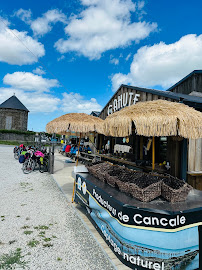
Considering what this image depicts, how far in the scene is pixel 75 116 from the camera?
5.75 metres

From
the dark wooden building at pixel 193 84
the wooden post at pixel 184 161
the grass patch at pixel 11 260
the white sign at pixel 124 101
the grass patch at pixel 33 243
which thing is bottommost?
the grass patch at pixel 33 243

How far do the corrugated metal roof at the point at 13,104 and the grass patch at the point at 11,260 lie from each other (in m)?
47.7

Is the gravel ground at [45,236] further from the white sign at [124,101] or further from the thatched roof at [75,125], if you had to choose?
the white sign at [124,101]

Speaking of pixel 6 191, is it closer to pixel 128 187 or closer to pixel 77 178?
pixel 77 178

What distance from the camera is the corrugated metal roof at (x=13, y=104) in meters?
45.7

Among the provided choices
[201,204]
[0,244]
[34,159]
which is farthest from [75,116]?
[34,159]

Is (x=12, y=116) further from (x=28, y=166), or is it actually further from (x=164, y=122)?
(x=164, y=122)

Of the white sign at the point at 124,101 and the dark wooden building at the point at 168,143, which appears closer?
the dark wooden building at the point at 168,143

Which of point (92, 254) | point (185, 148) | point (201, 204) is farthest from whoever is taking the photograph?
point (185, 148)

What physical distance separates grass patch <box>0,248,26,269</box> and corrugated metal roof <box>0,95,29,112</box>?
47.7m

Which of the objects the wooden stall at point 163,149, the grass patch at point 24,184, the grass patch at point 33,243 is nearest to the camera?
the grass patch at point 33,243

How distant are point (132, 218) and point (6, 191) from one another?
17.2ft

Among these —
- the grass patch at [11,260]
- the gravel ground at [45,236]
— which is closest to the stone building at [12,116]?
the gravel ground at [45,236]

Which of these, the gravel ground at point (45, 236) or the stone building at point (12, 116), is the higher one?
the stone building at point (12, 116)
